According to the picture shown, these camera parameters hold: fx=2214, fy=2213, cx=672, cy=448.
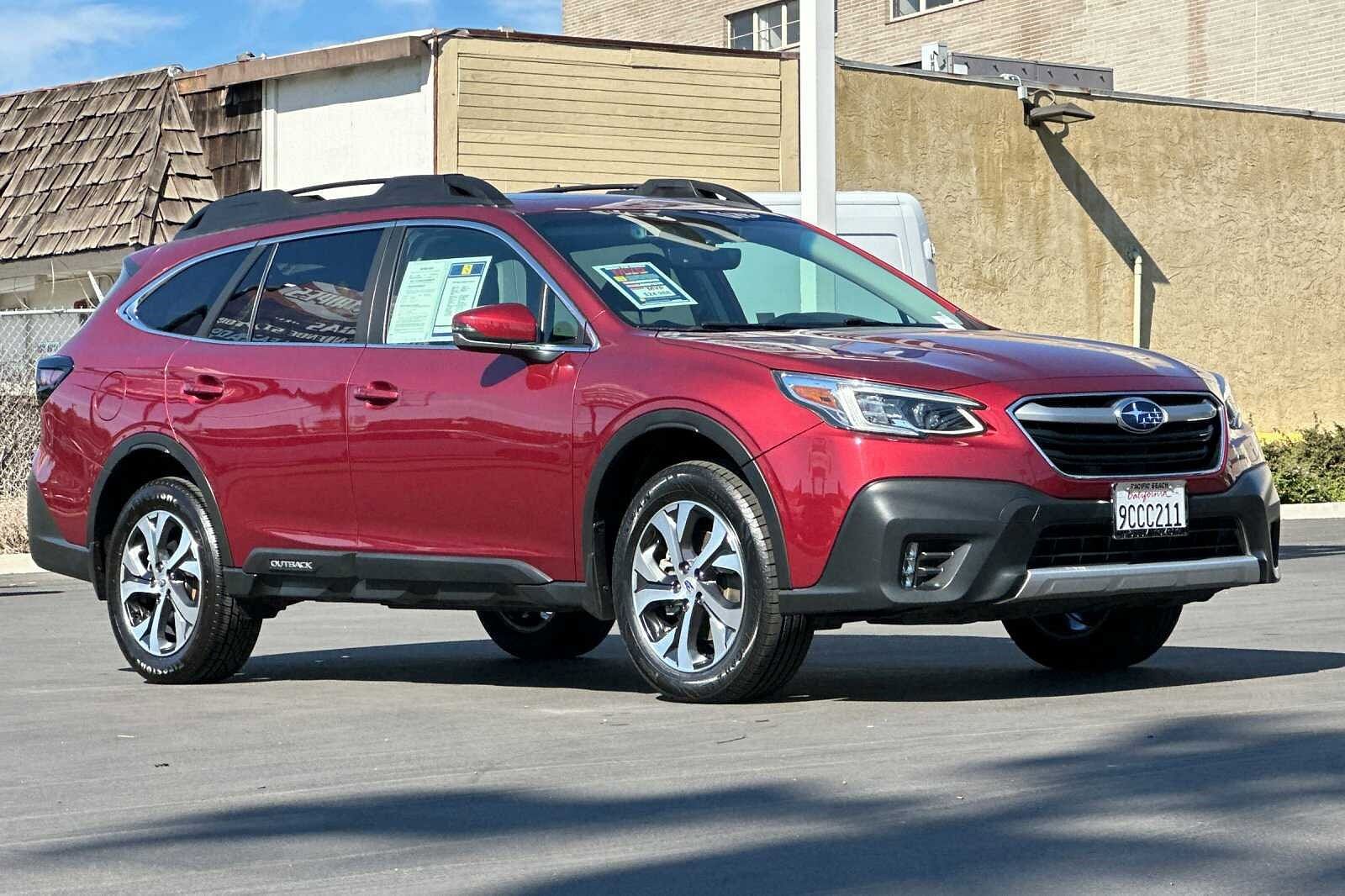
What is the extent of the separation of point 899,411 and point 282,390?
274cm

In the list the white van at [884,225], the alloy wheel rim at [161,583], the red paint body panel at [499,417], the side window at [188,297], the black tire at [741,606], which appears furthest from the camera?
the white van at [884,225]

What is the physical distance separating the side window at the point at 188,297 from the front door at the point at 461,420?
1108mm

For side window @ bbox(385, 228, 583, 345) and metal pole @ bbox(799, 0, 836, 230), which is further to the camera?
metal pole @ bbox(799, 0, 836, 230)

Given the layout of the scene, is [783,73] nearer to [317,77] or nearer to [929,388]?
[317,77]

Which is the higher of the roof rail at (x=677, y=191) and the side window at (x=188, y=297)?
the roof rail at (x=677, y=191)

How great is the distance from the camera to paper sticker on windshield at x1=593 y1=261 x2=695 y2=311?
25.8 feet

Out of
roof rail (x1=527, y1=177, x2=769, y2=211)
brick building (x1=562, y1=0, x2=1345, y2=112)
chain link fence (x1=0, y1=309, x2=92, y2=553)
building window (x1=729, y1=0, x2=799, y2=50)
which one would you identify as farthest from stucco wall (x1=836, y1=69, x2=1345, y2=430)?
roof rail (x1=527, y1=177, x2=769, y2=211)

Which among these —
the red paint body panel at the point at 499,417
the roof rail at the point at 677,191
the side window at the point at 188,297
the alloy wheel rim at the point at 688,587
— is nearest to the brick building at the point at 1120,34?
the roof rail at the point at 677,191

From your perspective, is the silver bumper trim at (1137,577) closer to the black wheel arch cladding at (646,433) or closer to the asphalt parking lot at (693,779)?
the asphalt parking lot at (693,779)

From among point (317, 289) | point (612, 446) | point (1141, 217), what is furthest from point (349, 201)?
point (1141, 217)

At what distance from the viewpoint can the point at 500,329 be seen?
7621 millimetres

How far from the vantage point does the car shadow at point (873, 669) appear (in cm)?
783

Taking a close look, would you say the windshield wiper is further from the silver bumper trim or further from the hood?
the silver bumper trim

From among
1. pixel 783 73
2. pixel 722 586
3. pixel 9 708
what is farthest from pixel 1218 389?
pixel 783 73
